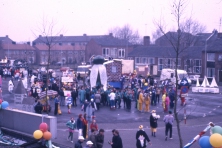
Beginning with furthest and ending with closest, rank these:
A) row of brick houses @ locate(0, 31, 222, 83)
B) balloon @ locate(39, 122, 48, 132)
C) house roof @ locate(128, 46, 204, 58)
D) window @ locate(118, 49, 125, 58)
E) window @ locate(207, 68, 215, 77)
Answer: window @ locate(118, 49, 125, 58), house roof @ locate(128, 46, 204, 58), row of brick houses @ locate(0, 31, 222, 83), window @ locate(207, 68, 215, 77), balloon @ locate(39, 122, 48, 132)

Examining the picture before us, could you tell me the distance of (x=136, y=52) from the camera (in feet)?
212

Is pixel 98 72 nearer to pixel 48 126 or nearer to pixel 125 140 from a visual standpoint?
pixel 125 140

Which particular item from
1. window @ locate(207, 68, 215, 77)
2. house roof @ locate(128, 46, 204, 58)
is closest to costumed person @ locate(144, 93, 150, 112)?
window @ locate(207, 68, 215, 77)

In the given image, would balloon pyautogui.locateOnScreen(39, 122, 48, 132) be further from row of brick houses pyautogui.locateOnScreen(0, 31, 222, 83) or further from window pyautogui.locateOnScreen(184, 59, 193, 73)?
window pyautogui.locateOnScreen(184, 59, 193, 73)

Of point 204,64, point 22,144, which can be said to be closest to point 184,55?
point 204,64

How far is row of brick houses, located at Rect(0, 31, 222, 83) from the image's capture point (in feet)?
161

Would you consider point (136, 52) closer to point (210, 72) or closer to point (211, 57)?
point (211, 57)

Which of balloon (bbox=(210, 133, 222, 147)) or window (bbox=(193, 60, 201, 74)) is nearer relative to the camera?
balloon (bbox=(210, 133, 222, 147))

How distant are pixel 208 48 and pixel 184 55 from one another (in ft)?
12.1

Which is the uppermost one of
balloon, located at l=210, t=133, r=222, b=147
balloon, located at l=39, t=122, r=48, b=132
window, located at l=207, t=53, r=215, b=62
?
window, located at l=207, t=53, r=215, b=62

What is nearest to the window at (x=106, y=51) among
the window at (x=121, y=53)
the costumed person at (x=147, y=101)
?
the window at (x=121, y=53)

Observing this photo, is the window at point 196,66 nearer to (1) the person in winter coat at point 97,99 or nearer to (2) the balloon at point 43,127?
(1) the person in winter coat at point 97,99

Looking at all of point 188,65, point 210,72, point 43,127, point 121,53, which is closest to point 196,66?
point 188,65

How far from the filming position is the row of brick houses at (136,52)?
49.0 metres
